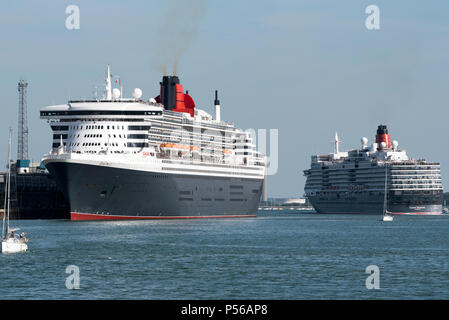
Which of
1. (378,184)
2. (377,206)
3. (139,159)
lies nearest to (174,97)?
(139,159)

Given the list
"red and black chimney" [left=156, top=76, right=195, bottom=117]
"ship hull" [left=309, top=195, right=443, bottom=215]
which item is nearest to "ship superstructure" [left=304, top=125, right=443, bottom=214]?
"ship hull" [left=309, top=195, right=443, bottom=215]

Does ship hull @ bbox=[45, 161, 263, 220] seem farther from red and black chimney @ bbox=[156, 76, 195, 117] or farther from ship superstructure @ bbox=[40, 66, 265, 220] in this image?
red and black chimney @ bbox=[156, 76, 195, 117]

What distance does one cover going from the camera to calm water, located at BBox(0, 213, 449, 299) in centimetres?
3797

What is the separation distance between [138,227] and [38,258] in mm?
34980

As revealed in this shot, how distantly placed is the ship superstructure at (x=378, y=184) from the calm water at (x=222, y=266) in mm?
106744

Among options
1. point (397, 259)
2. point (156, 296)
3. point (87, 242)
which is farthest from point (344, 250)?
point (156, 296)

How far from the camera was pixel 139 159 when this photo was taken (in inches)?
3922

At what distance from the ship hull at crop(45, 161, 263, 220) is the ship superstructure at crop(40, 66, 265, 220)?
0.11 meters

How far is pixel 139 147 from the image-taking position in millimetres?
102188

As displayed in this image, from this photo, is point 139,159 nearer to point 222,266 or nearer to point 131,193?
point 131,193

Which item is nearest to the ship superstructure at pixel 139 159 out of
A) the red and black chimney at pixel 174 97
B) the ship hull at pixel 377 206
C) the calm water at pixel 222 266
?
the red and black chimney at pixel 174 97

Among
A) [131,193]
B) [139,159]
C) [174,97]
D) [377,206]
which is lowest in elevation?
[377,206]

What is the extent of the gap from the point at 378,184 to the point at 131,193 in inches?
3780

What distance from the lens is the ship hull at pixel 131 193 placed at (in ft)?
310
